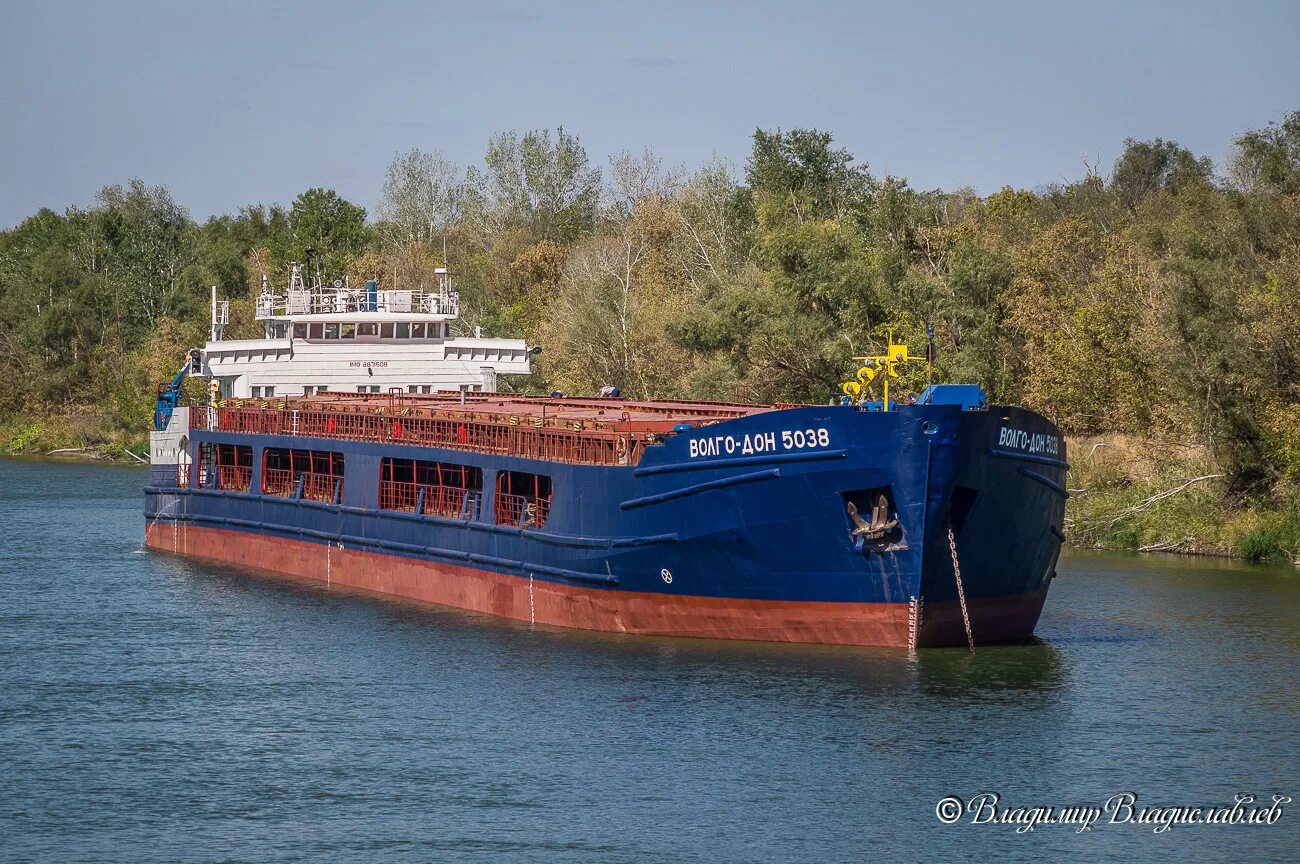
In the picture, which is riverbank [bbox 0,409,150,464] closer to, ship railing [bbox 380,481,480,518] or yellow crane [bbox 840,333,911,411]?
ship railing [bbox 380,481,480,518]

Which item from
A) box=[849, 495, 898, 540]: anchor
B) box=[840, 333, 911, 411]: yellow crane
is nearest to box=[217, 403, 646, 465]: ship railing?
box=[840, 333, 911, 411]: yellow crane

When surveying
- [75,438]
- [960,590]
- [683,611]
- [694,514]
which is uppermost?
[75,438]

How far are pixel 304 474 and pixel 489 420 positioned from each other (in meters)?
7.34

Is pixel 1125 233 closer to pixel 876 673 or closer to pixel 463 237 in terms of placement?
pixel 876 673

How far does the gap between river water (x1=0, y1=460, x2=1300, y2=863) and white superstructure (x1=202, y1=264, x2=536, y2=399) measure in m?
14.9

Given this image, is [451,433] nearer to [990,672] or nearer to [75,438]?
[990,672]

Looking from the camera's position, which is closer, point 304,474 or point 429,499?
point 429,499

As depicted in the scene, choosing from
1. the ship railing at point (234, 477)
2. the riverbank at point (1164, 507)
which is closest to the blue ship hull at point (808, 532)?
the riverbank at point (1164, 507)

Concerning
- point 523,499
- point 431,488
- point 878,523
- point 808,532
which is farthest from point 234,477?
point 878,523

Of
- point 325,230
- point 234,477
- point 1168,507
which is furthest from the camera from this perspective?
point 325,230

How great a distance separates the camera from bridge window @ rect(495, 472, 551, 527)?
110 ft

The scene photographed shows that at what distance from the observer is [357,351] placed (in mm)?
49750

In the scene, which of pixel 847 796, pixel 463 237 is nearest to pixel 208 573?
pixel 847 796

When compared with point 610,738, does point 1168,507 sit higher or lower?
higher
